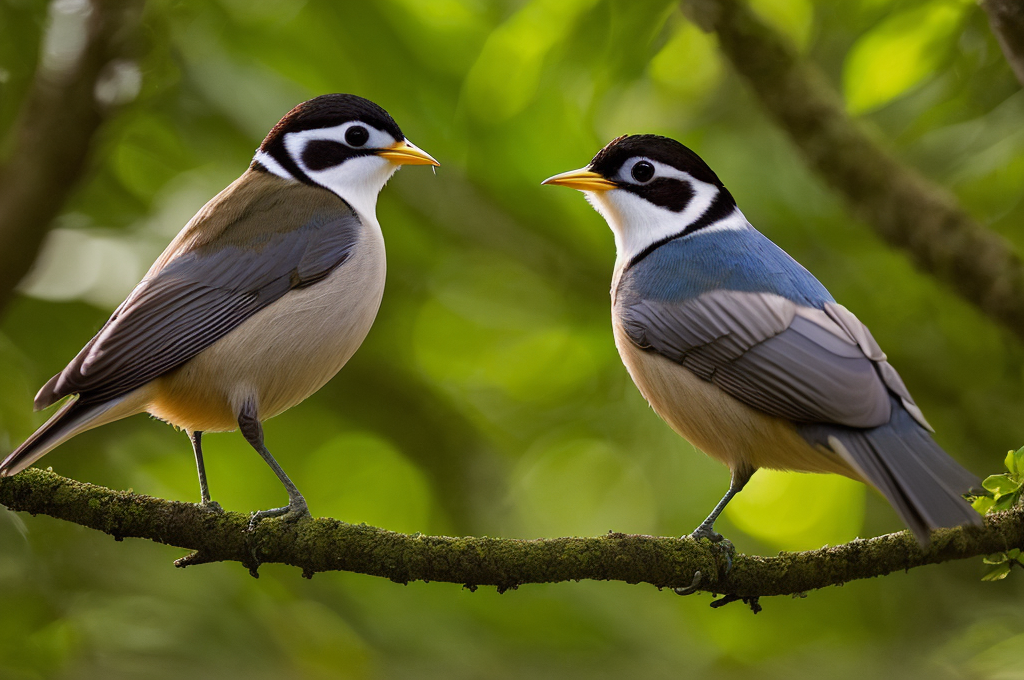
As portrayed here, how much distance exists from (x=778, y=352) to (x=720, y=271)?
528 millimetres

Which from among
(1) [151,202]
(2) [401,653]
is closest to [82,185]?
(1) [151,202]

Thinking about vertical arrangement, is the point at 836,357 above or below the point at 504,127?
below

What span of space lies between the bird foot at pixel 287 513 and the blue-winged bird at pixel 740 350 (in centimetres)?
130

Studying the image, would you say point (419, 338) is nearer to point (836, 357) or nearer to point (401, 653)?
point (401, 653)

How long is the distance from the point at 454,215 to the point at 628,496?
2.07 metres

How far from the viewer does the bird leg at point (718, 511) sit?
3.21m

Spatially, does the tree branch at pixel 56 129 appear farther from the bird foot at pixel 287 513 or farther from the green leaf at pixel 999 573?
the green leaf at pixel 999 573

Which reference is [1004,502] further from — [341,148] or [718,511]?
[341,148]

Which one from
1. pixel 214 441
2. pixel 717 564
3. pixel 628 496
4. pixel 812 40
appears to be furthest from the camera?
pixel 628 496

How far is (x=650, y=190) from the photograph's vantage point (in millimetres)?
3848

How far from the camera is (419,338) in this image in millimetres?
5719

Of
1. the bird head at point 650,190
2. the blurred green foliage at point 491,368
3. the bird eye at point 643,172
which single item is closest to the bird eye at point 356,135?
the bird head at point 650,190

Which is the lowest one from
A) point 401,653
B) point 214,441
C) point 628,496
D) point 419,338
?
point 401,653

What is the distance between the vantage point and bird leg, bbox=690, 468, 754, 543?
3.21 m
